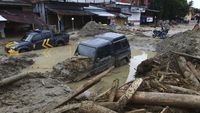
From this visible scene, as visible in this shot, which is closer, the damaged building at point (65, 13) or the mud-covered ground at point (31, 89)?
the mud-covered ground at point (31, 89)

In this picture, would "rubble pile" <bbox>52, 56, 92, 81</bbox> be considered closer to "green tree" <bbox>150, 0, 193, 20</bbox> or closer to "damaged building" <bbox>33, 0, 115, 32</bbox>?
"damaged building" <bbox>33, 0, 115, 32</bbox>

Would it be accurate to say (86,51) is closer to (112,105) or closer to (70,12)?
(112,105)

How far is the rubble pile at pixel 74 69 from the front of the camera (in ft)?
44.6

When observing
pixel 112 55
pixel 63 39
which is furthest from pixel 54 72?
pixel 63 39

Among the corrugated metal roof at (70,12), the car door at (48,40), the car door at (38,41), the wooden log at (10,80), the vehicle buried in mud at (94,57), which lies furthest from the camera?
the corrugated metal roof at (70,12)

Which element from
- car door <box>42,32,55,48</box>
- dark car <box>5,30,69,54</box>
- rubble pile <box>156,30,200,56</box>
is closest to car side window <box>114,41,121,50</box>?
rubble pile <box>156,30,200,56</box>

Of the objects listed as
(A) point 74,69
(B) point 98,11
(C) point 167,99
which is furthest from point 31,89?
(B) point 98,11

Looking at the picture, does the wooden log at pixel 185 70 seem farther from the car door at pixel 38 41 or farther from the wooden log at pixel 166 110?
the car door at pixel 38 41

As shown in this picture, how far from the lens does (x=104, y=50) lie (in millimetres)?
15523

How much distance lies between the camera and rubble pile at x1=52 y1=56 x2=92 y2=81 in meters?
13.6

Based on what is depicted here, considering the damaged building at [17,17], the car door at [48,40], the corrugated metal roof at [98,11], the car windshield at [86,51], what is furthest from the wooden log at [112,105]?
the corrugated metal roof at [98,11]

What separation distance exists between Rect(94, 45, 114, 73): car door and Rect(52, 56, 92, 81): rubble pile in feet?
2.16

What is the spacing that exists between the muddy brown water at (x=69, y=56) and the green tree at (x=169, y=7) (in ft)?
143

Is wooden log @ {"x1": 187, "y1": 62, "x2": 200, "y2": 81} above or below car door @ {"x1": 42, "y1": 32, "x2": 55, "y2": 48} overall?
above
